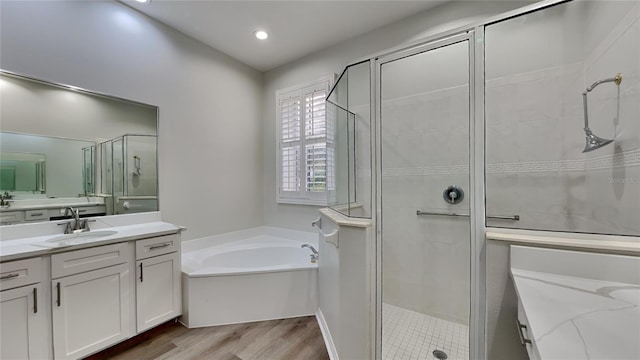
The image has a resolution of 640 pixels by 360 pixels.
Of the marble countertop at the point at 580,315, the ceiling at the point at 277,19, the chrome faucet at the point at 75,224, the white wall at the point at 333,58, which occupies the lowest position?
the marble countertop at the point at 580,315

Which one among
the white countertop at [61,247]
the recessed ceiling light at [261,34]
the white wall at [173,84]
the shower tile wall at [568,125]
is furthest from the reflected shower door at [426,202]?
the white wall at [173,84]

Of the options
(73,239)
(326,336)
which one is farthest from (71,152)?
(326,336)

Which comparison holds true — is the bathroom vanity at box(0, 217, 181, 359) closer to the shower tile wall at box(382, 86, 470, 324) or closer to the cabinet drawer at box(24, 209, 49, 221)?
the cabinet drawer at box(24, 209, 49, 221)

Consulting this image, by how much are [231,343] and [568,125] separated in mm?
2812

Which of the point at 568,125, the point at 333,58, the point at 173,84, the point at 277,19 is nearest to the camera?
the point at 568,125

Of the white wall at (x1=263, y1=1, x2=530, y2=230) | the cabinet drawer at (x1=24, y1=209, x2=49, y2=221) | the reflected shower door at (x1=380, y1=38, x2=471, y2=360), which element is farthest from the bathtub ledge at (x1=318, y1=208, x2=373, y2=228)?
the cabinet drawer at (x1=24, y1=209, x2=49, y2=221)

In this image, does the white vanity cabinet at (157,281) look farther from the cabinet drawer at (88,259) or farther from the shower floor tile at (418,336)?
the shower floor tile at (418,336)

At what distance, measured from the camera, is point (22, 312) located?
4.59 ft

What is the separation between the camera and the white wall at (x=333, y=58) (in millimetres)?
2143

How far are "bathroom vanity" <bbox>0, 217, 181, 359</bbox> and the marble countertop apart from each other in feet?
7.64

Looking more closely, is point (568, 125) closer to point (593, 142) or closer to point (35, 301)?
point (593, 142)

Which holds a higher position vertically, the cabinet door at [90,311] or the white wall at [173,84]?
the white wall at [173,84]

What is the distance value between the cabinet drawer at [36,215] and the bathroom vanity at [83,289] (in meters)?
0.12

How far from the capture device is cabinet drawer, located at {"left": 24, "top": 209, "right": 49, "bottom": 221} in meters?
1.77
